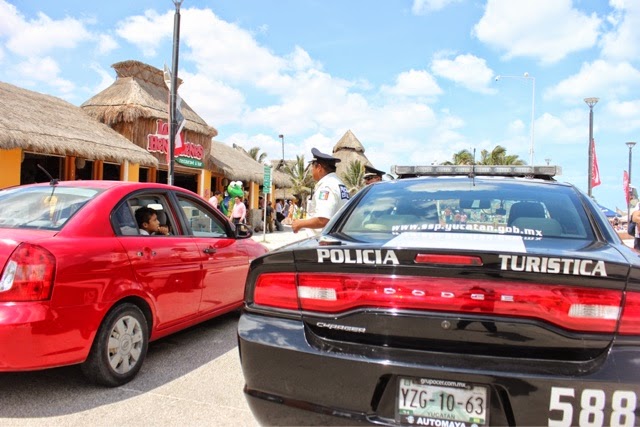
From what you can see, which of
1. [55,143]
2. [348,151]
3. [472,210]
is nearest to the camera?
[472,210]

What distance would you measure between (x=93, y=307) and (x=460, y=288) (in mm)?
2436

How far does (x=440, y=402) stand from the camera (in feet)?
6.01

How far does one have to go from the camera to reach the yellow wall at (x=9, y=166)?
11.2m

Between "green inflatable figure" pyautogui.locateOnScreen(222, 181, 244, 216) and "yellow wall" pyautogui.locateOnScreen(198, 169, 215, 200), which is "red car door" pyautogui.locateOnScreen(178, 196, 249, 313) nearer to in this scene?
"green inflatable figure" pyautogui.locateOnScreen(222, 181, 244, 216)

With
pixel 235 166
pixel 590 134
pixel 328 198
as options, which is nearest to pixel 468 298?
pixel 328 198

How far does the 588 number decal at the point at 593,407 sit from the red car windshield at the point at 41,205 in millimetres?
3109

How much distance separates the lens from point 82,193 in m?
3.78

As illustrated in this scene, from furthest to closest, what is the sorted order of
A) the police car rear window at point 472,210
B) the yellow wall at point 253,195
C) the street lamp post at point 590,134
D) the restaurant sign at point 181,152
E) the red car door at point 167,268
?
1. the yellow wall at point 253,195
2. the street lamp post at point 590,134
3. the restaurant sign at point 181,152
4. the red car door at point 167,268
5. the police car rear window at point 472,210

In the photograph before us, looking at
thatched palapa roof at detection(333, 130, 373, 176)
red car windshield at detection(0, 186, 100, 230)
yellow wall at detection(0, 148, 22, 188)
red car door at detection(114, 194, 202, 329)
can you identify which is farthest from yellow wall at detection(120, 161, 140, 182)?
thatched palapa roof at detection(333, 130, 373, 176)

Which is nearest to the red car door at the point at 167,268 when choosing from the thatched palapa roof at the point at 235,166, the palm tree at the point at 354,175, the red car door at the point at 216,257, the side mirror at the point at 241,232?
the red car door at the point at 216,257

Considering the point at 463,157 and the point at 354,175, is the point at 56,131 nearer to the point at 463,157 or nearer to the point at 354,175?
the point at 354,175

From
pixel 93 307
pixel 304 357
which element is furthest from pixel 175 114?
pixel 304 357

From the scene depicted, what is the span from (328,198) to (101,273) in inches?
102

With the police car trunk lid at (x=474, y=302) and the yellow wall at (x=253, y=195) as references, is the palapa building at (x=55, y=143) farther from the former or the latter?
the police car trunk lid at (x=474, y=302)
